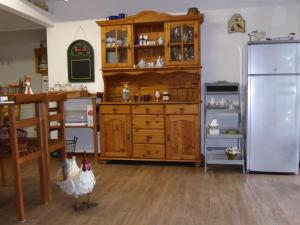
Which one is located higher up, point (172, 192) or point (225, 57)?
point (225, 57)

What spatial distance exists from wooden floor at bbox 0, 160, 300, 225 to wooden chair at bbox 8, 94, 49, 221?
0.61ft

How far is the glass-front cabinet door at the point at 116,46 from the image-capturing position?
4.20 m

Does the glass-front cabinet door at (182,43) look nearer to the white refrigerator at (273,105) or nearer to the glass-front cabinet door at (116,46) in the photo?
the glass-front cabinet door at (116,46)

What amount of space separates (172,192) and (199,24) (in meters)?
2.25

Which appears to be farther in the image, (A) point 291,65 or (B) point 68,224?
(A) point 291,65

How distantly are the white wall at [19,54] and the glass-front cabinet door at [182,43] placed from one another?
2930 mm

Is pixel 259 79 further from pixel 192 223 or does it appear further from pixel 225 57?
pixel 192 223

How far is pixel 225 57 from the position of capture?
4.27 metres

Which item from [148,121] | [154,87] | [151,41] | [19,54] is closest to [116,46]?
[151,41]

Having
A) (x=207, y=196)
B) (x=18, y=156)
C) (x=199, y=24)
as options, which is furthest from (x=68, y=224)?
(x=199, y=24)

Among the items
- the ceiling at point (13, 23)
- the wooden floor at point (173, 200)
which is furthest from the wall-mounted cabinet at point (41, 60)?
the wooden floor at point (173, 200)

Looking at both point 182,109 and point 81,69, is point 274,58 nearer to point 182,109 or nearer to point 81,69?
point 182,109

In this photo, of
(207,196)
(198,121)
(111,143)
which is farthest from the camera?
(111,143)

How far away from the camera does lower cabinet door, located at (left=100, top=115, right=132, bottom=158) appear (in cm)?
411
